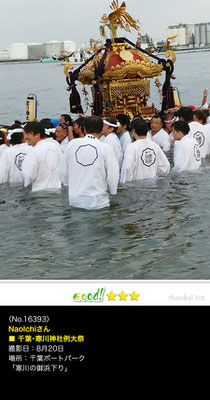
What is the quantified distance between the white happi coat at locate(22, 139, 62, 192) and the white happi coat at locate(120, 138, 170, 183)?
3.92ft

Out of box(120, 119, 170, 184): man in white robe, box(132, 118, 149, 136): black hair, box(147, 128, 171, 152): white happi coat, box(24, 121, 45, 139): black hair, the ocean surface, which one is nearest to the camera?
the ocean surface

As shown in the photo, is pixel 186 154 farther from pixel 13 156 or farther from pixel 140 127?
pixel 13 156

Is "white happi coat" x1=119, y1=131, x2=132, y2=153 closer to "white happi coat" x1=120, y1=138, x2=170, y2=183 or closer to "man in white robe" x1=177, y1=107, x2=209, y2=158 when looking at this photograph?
"man in white robe" x1=177, y1=107, x2=209, y2=158

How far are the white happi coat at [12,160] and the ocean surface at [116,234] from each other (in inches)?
15.2

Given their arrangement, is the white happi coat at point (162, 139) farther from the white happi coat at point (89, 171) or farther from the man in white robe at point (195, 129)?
the white happi coat at point (89, 171)

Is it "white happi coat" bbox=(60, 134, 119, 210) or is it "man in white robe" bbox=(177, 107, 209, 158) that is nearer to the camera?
"white happi coat" bbox=(60, 134, 119, 210)

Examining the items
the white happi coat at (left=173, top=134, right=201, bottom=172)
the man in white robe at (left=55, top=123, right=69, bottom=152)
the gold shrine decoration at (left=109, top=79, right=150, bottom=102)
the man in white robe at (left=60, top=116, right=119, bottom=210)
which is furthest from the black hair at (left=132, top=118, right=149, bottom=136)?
the gold shrine decoration at (left=109, top=79, right=150, bottom=102)

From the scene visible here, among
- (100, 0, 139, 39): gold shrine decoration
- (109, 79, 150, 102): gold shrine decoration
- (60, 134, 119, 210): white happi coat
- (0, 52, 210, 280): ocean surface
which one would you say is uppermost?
(100, 0, 139, 39): gold shrine decoration

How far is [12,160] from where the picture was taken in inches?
400

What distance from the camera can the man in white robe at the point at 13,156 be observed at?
10.0 meters

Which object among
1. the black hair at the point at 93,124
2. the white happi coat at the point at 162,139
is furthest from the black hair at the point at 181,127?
the black hair at the point at 93,124

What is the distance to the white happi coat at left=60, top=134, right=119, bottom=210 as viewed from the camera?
7.41 meters

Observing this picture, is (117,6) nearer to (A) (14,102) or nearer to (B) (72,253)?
(B) (72,253)

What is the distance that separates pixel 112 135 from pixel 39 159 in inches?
109
